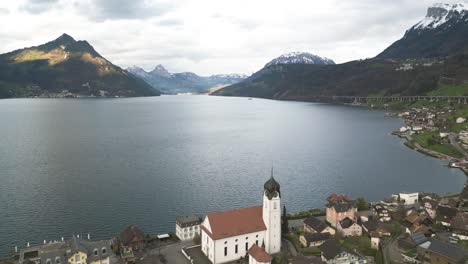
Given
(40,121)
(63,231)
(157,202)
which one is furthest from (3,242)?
(40,121)

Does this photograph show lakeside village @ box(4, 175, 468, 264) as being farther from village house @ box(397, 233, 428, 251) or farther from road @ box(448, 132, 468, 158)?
road @ box(448, 132, 468, 158)

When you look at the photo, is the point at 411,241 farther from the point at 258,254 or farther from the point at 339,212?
the point at 258,254

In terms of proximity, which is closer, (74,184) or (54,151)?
(74,184)

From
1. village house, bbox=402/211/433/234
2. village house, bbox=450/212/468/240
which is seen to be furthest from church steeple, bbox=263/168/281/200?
village house, bbox=450/212/468/240

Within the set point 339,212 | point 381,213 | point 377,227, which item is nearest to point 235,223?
point 339,212

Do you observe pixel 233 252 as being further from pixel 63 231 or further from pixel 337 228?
pixel 63 231
